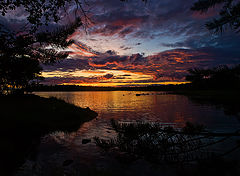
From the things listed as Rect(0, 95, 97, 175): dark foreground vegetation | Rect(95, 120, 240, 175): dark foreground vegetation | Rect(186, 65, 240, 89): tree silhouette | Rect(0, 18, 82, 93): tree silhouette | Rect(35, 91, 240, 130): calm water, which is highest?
Rect(0, 18, 82, 93): tree silhouette

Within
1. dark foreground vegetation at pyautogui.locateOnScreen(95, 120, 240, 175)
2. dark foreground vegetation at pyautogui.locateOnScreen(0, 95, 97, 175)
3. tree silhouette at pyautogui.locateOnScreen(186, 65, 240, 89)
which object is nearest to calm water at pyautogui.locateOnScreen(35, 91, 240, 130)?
dark foreground vegetation at pyautogui.locateOnScreen(95, 120, 240, 175)

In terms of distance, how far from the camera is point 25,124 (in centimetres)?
1683

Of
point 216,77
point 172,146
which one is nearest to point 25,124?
point 172,146

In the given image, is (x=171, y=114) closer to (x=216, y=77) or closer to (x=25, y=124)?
(x=25, y=124)

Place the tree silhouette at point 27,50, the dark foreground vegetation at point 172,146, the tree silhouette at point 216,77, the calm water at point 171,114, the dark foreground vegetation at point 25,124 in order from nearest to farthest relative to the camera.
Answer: the tree silhouette at point 216,77 < the dark foreground vegetation at point 172,146 < the tree silhouette at point 27,50 < the dark foreground vegetation at point 25,124 < the calm water at point 171,114

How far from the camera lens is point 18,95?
2506 centimetres

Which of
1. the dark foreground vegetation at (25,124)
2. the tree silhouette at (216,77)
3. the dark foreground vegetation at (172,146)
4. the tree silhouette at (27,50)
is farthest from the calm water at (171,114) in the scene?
the tree silhouette at (27,50)

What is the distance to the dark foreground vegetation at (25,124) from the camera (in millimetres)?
10066

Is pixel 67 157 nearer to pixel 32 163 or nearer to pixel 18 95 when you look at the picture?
pixel 32 163

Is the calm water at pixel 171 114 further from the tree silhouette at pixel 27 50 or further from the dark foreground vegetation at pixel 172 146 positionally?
the tree silhouette at pixel 27 50

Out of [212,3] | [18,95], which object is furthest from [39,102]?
[212,3]

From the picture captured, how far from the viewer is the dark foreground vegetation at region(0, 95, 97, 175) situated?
33.0 ft

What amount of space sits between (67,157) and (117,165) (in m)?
3.82

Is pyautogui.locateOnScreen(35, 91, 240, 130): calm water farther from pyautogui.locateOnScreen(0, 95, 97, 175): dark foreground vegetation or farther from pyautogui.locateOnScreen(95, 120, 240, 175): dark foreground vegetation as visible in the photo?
pyautogui.locateOnScreen(0, 95, 97, 175): dark foreground vegetation
